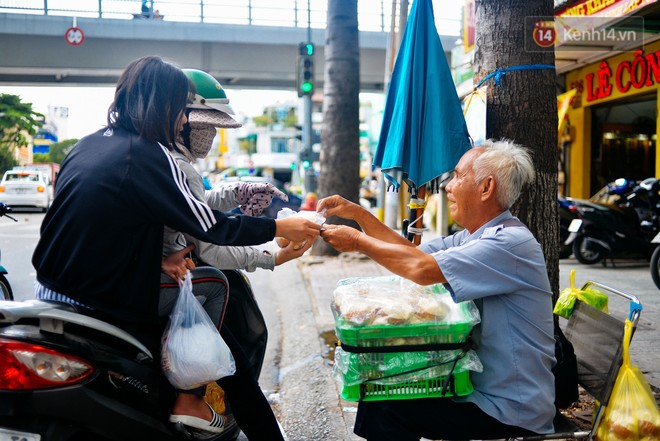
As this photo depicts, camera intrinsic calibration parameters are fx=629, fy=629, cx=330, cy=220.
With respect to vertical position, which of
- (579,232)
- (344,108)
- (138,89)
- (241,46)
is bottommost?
(579,232)

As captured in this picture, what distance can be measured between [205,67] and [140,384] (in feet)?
68.1

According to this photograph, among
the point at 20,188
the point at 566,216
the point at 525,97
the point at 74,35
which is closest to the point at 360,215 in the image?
the point at 525,97

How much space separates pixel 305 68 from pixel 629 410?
13.4 metres

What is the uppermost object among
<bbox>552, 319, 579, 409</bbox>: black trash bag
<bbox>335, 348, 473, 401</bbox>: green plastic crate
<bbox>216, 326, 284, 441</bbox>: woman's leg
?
<bbox>335, 348, 473, 401</bbox>: green plastic crate

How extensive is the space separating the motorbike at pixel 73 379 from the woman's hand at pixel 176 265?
0.27 meters

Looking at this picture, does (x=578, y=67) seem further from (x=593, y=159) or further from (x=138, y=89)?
(x=138, y=89)

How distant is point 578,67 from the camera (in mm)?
14039

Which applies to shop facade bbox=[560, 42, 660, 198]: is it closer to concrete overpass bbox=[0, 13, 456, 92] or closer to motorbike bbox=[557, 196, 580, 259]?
motorbike bbox=[557, 196, 580, 259]

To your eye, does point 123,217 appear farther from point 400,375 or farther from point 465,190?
point 465,190

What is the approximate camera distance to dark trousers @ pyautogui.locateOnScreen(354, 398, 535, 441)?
2219 millimetres

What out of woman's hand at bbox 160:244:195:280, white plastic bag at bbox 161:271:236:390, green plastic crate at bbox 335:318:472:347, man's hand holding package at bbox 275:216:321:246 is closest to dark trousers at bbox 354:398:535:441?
green plastic crate at bbox 335:318:472:347

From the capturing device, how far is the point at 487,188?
2408 millimetres

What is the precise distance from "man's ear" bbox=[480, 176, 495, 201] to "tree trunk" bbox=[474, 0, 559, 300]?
107cm

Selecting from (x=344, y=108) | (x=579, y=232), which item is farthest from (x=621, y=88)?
(x=344, y=108)
